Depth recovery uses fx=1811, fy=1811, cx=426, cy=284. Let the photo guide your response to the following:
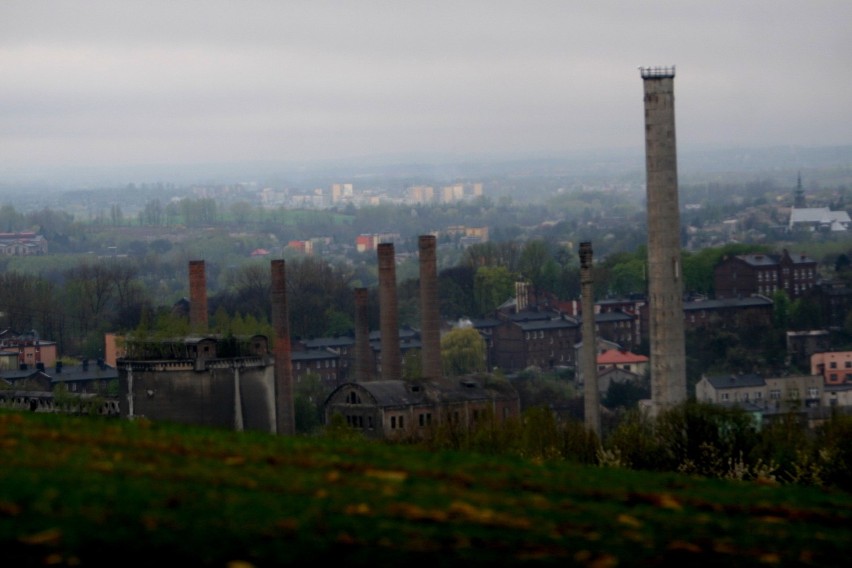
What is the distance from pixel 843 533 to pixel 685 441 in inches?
671

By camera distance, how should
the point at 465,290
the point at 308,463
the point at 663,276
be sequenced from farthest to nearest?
1. the point at 465,290
2. the point at 663,276
3. the point at 308,463

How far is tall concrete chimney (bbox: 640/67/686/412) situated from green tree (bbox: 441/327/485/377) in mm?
39801

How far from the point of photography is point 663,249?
53.6 m

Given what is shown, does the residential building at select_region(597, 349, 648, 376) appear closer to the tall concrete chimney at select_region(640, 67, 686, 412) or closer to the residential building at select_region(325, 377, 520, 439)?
the residential building at select_region(325, 377, 520, 439)

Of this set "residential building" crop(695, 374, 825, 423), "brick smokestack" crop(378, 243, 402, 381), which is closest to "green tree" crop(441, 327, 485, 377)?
"residential building" crop(695, 374, 825, 423)

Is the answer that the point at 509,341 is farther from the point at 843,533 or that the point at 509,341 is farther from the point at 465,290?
the point at 843,533

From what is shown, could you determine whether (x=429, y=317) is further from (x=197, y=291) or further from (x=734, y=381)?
(x=734, y=381)

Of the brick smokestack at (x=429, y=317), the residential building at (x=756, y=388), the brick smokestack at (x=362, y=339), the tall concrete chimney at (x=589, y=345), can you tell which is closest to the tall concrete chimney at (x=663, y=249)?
the tall concrete chimney at (x=589, y=345)

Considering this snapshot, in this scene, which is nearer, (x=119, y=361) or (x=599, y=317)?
(x=119, y=361)

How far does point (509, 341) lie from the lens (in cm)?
10775

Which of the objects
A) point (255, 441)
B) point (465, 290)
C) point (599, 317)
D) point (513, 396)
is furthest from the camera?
point (465, 290)

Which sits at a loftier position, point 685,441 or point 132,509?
point 132,509

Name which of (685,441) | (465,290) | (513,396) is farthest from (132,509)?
(465,290)

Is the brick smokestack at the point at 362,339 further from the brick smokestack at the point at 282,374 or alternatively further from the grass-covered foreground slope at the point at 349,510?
the grass-covered foreground slope at the point at 349,510
